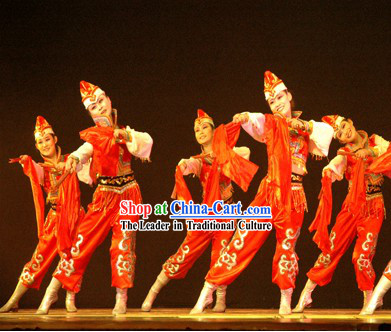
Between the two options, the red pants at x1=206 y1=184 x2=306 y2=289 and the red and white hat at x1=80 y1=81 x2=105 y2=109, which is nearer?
the red pants at x1=206 y1=184 x2=306 y2=289

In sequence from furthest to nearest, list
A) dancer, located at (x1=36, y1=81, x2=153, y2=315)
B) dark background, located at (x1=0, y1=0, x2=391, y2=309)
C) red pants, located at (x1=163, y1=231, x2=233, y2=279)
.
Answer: dark background, located at (x1=0, y1=0, x2=391, y2=309), red pants, located at (x1=163, y1=231, x2=233, y2=279), dancer, located at (x1=36, y1=81, x2=153, y2=315)

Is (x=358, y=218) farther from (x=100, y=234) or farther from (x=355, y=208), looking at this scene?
(x=100, y=234)

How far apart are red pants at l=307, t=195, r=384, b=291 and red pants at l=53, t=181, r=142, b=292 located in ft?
4.25

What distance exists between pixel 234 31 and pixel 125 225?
2057 mm

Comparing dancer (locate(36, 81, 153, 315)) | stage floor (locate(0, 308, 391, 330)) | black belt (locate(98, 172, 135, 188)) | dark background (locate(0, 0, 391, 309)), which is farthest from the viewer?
dark background (locate(0, 0, 391, 309))

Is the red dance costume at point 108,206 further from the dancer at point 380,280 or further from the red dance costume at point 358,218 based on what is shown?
the dancer at point 380,280

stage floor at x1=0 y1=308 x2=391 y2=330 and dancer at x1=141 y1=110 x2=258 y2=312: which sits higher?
dancer at x1=141 y1=110 x2=258 y2=312

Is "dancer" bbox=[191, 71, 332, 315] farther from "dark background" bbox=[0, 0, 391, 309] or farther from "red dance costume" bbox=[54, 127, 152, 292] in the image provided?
"dark background" bbox=[0, 0, 391, 309]

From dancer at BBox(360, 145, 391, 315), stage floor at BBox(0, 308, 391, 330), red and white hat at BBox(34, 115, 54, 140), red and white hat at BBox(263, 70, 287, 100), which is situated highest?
red and white hat at BBox(263, 70, 287, 100)

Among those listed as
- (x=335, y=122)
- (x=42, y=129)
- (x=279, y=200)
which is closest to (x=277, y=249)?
(x=279, y=200)

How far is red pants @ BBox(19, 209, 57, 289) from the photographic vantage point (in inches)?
196

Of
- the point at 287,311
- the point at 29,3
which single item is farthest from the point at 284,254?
the point at 29,3

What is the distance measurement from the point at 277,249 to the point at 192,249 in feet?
→ 2.18

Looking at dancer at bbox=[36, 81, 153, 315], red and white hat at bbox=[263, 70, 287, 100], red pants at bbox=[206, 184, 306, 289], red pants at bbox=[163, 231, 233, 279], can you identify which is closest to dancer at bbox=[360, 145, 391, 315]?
red pants at bbox=[206, 184, 306, 289]
